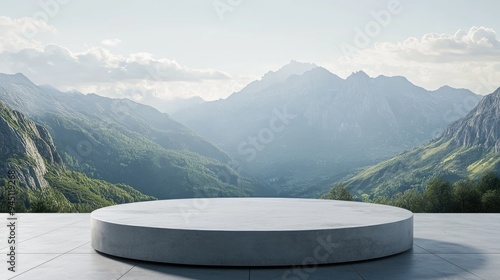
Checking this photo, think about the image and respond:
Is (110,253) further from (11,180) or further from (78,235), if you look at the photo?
(11,180)

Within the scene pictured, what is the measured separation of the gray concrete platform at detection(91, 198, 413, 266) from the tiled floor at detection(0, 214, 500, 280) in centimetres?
20

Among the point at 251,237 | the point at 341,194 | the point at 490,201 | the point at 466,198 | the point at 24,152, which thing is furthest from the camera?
the point at 24,152

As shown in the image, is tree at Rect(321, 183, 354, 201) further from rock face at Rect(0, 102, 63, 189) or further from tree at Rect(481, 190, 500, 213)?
rock face at Rect(0, 102, 63, 189)

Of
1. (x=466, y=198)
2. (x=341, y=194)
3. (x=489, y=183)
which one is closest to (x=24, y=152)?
(x=341, y=194)

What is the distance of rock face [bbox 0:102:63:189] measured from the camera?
135 m

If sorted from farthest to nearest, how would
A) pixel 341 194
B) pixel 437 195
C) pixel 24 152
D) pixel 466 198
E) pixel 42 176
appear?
pixel 24 152, pixel 42 176, pixel 341 194, pixel 437 195, pixel 466 198

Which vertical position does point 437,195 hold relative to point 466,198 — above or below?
below

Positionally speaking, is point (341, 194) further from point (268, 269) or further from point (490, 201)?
point (268, 269)

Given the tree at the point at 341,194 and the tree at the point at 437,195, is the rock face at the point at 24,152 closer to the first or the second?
the tree at the point at 341,194

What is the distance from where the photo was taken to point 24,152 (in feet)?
487

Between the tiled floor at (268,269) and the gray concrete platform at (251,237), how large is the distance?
7.8 inches

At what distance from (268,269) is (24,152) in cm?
15338

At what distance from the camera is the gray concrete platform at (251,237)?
33.0ft

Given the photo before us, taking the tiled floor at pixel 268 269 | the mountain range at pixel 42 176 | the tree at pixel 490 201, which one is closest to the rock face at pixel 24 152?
the mountain range at pixel 42 176
